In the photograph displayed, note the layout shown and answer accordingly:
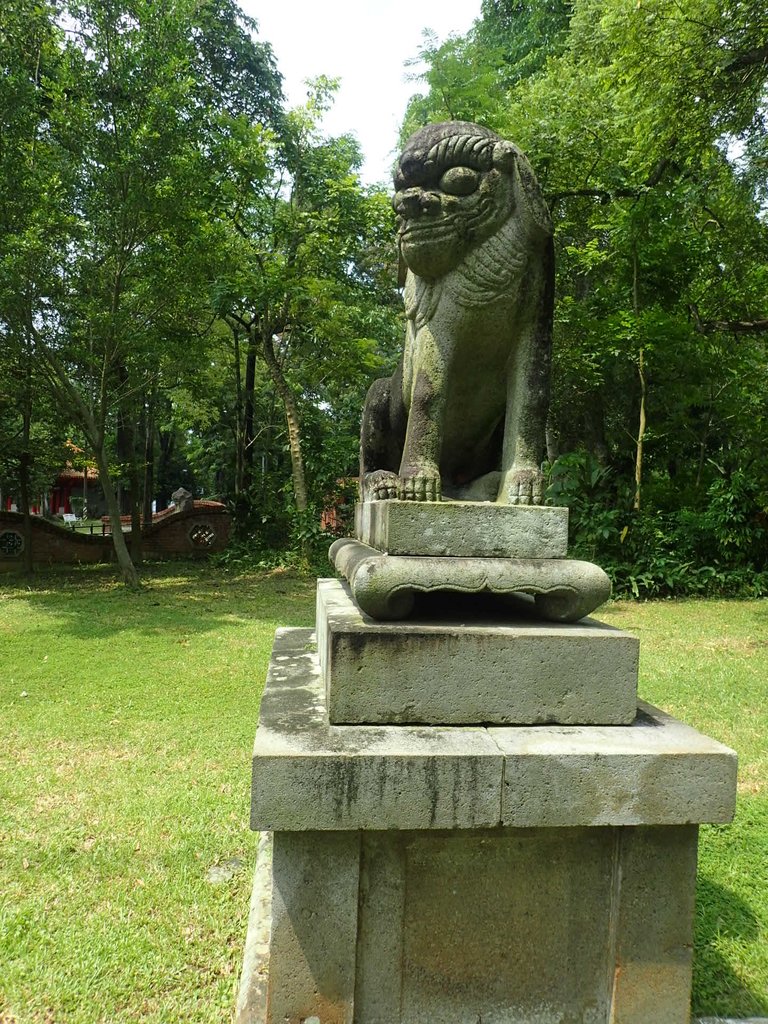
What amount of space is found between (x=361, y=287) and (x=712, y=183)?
679cm

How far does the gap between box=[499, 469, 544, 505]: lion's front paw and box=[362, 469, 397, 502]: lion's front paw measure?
40 centimetres

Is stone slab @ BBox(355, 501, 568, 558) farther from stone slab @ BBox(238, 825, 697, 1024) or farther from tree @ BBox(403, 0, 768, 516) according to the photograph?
tree @ BBox(403, 0, 768, 516)

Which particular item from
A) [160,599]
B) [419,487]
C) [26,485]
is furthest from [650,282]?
[26,485]

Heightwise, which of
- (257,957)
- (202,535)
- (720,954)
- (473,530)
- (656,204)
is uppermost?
(656,204)

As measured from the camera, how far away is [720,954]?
→ 8.43ft

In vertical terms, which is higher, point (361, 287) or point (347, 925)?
point (361, 287)

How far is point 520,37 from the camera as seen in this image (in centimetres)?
1655

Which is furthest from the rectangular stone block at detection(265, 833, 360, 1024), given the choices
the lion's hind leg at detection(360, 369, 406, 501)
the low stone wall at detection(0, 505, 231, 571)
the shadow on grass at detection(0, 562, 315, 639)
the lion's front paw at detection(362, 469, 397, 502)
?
the low stone wall at detection(0, 505, 231, 571)

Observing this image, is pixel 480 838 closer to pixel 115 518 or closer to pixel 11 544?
pixel 115 518

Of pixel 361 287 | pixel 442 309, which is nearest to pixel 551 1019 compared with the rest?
pixel 442 309

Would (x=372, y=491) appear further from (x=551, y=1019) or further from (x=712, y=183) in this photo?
(x=712, y=183)

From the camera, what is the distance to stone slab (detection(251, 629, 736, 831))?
70.4 inches

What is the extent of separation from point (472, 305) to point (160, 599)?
896 centimetres

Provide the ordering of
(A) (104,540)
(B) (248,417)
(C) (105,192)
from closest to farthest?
(C) (105,192)
(A) (104,540)
(B) (248,417)
